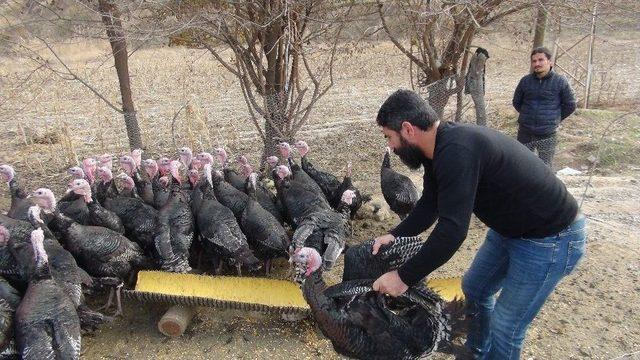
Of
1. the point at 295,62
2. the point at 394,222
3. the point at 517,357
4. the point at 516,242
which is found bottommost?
the point at 394,222

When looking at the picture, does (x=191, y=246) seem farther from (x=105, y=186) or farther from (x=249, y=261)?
(x=105, y=186)

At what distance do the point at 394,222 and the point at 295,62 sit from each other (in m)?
2.38

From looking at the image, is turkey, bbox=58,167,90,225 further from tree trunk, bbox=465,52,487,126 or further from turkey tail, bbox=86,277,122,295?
tree trunk, bbox=465,52,487,126

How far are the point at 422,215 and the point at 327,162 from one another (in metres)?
4.92

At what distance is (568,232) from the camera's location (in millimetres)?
2445

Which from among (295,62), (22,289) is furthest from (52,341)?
(295,62)

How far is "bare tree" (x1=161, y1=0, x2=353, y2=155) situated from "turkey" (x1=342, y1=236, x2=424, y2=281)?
2.93m

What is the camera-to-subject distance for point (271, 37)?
19.9ft

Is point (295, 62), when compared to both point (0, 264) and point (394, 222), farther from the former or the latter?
point (0, 264)

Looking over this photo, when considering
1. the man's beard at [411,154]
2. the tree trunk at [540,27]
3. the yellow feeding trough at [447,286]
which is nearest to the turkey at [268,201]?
the yellow feeding trough at [447,286]

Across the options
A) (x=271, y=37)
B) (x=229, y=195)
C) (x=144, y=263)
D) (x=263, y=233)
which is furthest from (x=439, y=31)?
(x=144, y=263)

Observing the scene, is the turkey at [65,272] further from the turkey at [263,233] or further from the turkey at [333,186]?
the turkey at [333,186]

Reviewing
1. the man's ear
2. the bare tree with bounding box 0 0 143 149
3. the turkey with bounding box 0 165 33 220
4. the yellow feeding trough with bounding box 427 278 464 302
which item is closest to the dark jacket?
the yellow feeding trough with bounding box 427 278 464 302

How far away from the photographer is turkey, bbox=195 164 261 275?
14.1 ft
